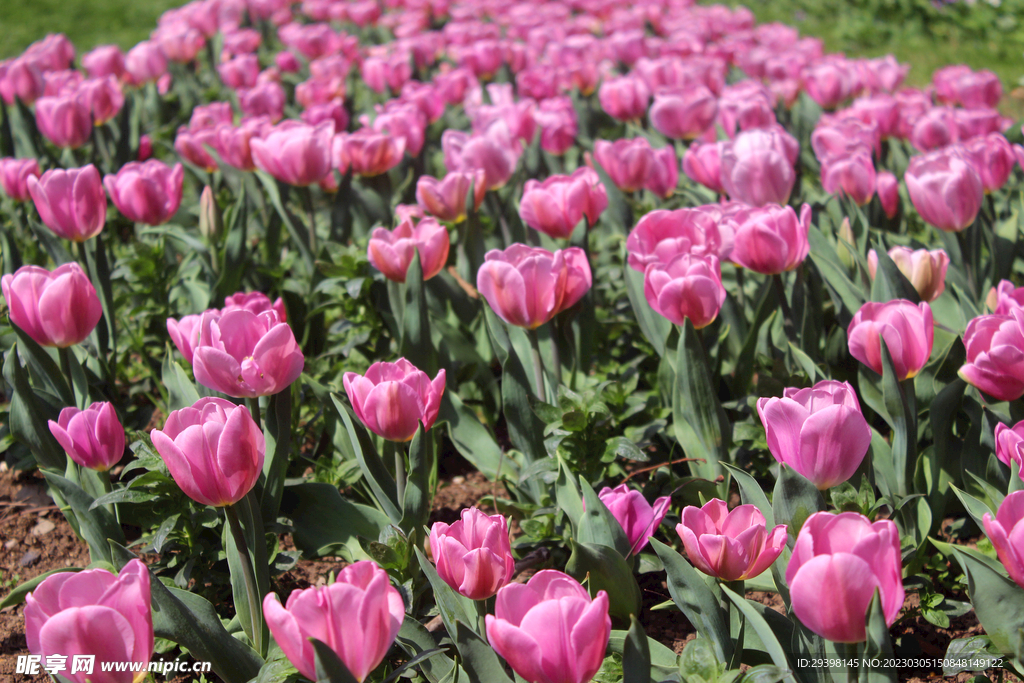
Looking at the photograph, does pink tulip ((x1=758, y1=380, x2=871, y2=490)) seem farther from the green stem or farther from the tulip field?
the green stem

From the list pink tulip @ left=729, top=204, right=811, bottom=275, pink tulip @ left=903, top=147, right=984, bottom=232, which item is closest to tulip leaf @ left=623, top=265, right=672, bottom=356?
pink tulip @ left=729, top=204, right=811, bottom=275

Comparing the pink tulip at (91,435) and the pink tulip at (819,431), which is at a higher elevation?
the pink tulip at (819,431)

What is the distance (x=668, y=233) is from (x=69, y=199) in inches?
55.1

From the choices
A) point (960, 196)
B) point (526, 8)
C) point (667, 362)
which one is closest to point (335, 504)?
point (667, 362)

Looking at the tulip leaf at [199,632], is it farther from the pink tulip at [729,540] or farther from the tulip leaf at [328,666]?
the pink tulip at [729,540]

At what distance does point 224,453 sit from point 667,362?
3.39 feet

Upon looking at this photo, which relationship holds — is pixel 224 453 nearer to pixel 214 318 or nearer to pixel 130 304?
pixel 214 318

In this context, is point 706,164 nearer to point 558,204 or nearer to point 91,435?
point 558,204

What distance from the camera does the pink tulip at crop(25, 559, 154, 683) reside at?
898mm

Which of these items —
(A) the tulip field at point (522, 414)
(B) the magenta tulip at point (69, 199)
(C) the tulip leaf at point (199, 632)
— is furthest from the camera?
(B) the magenta tulip at point (69, 199)

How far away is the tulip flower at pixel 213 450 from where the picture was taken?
1086 millimetres

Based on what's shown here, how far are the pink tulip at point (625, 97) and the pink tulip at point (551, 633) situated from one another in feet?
8.60

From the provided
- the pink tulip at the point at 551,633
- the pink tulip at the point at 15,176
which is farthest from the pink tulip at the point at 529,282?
the pink tulip at the point at 15,176

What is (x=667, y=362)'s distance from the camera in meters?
1.80
